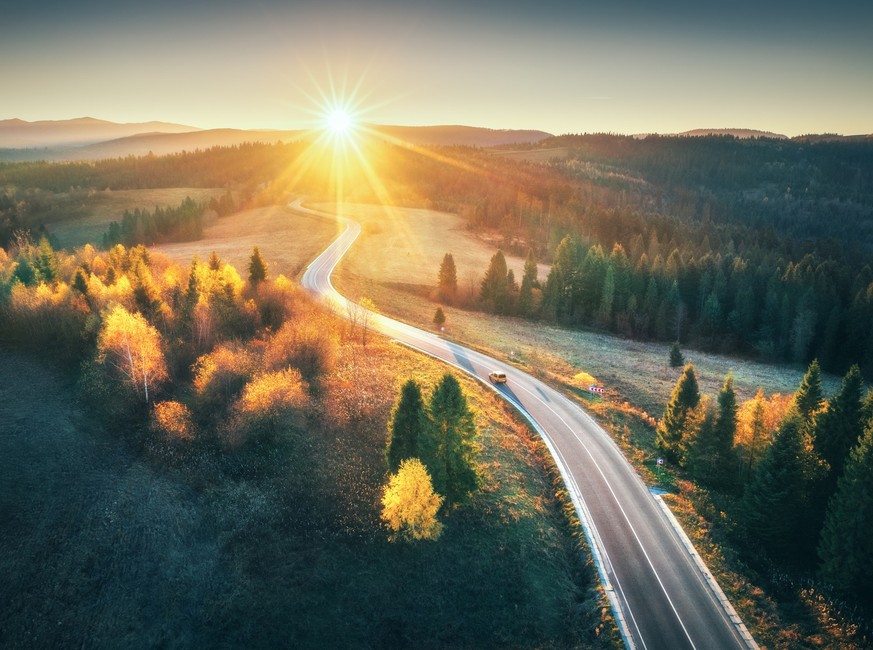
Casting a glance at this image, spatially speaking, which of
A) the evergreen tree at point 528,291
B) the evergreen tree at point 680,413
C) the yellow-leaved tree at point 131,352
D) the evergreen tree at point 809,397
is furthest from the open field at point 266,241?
the evergreen tree at point 809,397

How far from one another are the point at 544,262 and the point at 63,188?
149 m

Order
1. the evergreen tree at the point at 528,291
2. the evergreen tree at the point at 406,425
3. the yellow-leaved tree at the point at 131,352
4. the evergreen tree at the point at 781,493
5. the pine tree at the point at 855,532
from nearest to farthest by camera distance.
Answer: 1. the pine tree at the point at 855,532
2. the evergreen tree at the point at 781,493
3. the evergreen tree at the point at 406,425
4. the yellow-leaved tree at the point at 131,352
5. the evergreen tree at the point at 528,291

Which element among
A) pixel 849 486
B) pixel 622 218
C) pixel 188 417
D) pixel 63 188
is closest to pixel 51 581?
pixel 188 417

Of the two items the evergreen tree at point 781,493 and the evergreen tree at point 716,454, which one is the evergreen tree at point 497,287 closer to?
the evergreen tree at point 716,454

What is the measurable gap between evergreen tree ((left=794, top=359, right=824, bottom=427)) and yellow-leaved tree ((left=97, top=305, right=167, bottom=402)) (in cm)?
5352

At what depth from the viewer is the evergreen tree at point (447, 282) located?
8900 centimetres

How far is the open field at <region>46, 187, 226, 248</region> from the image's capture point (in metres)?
113

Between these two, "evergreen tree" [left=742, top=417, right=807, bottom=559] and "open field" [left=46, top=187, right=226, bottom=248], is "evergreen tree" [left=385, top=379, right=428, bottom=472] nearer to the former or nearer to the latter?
"evergreen tree" [left=742, top=417, right=807, bottom=559]

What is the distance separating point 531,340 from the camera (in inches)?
2938

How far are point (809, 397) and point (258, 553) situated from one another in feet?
137

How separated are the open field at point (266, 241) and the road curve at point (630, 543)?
50577 mm

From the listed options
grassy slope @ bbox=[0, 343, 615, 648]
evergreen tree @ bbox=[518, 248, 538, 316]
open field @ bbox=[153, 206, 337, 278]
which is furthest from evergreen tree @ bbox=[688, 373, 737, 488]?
open field @ bbox=[153, 206, 337, 278]

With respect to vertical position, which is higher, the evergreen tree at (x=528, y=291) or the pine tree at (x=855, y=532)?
the evergreen tree at (x=528, y=291)

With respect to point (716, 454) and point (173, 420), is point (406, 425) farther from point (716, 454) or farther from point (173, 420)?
point (716, 454)
